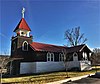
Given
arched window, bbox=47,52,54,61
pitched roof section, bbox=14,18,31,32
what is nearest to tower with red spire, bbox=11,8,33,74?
pitched roof section, bbox=14,18,31,32

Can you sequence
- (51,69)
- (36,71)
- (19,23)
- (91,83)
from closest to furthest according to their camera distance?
1. (91,83)
2. (36,71)
3. (51,69)
4. (19,23)

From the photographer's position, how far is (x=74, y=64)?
30.8 m

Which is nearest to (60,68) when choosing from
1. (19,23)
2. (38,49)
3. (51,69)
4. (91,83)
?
(51,69)

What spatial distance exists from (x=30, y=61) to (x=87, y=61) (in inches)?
487

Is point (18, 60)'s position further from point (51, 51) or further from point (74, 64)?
point (74, 64)

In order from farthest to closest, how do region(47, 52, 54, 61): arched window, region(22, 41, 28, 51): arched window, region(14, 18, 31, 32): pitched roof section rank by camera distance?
region(14, 18, 31, 32): pitched roof section < region(47, 52, 54, 61): arched window < region(22, 41, 28, 51): arched window

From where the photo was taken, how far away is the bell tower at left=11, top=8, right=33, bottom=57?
29.3 m

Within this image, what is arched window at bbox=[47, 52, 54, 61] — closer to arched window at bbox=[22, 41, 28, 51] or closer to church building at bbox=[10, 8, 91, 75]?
church building at bbox=[10, 8, 91, 75]

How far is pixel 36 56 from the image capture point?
2883 centimetres

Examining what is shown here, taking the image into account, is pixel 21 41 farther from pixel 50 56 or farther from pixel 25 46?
pixel 50 56

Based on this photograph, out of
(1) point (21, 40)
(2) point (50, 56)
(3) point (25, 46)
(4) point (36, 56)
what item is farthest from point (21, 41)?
(2) point (50, 56)

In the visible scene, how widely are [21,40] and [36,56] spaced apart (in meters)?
4.68

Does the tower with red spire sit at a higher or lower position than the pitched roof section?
lower

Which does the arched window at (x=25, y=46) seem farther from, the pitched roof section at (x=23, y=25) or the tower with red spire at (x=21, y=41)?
the pitched roof section at (x=23, y=25)
